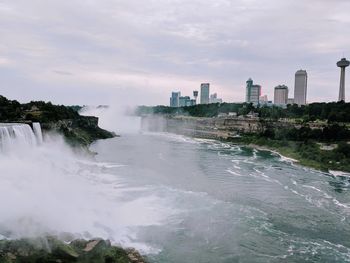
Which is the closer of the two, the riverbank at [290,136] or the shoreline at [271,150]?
the riverbank at [290,136]

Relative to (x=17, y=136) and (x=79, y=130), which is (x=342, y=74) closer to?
(x=79, y=130)

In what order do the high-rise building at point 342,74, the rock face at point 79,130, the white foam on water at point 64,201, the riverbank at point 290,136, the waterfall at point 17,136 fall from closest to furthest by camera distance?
the white foam on water at point 64,201, the waterfall at point 17,136, the riverbank at point 290,136, the rock face at point 79,130, the high-rise building at point 342,74

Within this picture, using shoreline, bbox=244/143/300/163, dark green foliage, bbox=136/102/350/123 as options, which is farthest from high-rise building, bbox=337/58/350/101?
shoreline, bbox=244/143/300/163

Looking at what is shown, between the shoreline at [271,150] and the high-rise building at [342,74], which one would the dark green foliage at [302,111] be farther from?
the high-rise building at [342,74]

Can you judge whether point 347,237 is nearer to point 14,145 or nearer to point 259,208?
point 259,208

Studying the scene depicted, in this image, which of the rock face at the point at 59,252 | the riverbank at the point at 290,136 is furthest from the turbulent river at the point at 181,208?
the riverbank at the point at 290,136

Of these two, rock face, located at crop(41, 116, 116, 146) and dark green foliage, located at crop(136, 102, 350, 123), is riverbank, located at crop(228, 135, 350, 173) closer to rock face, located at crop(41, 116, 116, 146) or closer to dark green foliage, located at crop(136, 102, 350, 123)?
dark green foliage, located at crop(136, 102, 350, 123)
